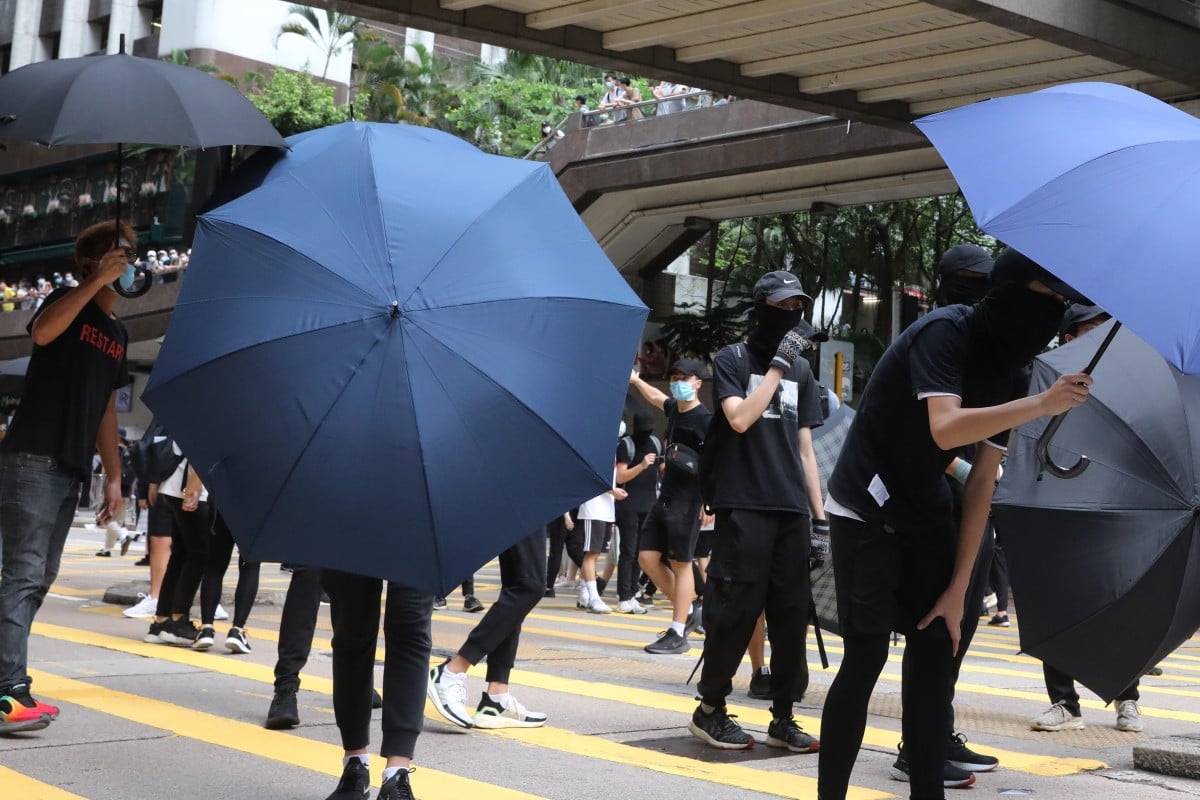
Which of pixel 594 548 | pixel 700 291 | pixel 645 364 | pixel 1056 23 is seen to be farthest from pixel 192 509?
pixel 700 291

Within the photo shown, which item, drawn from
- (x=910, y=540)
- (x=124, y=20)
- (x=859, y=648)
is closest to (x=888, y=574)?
(x=910, y=540)

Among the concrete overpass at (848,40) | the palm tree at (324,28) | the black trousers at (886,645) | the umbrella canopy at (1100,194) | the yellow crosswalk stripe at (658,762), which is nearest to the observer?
the umbrella canopy at (1100,194)

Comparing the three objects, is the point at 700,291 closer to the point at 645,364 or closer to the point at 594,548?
the point at 645,364

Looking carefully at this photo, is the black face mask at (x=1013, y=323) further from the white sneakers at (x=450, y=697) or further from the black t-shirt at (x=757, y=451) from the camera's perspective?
the white sneakers at (x=450, y=697)

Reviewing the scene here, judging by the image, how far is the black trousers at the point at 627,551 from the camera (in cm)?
1409

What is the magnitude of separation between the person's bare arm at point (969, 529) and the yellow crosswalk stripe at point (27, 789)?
9.35 feet

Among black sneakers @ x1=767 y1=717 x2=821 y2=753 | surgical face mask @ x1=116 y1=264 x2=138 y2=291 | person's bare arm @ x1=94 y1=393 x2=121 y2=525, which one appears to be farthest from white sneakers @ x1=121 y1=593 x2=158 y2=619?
black sneakers @ x1=767 y1=717 x2=821 y2=753

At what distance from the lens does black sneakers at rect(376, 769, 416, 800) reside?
4477 millimetres

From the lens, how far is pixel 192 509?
938 cm

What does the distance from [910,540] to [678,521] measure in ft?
20.3

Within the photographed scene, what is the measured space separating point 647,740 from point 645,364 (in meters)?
24.0

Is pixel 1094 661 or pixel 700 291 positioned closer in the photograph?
pixel 1094 661

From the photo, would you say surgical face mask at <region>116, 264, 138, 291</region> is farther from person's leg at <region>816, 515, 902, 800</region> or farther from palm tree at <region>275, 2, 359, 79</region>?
palm tree at <region>275, 2, 359, 79</region>

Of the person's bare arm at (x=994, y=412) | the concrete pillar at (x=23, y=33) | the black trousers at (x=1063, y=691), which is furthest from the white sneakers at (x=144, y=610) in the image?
the concrete pillar at (x=23, y=33)
